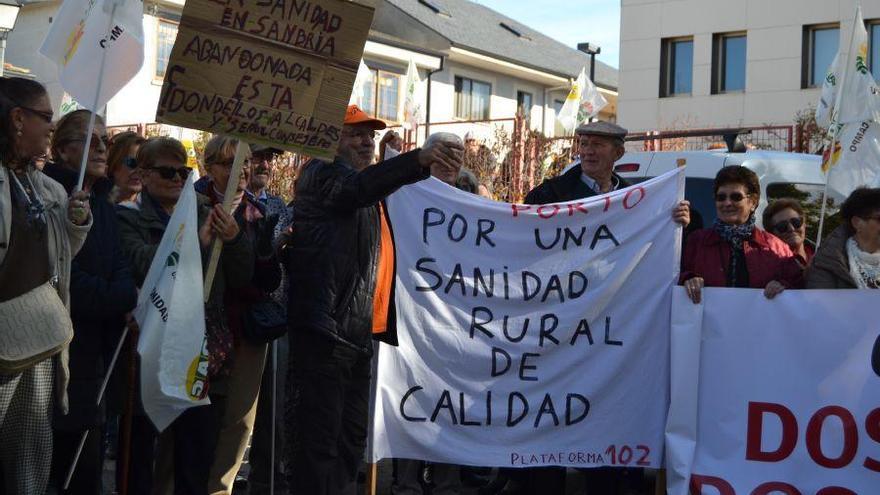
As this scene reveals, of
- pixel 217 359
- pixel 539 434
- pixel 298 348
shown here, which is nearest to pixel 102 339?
pixel 217 359

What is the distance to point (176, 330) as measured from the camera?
4.97m

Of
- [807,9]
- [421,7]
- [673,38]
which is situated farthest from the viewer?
[421,7]

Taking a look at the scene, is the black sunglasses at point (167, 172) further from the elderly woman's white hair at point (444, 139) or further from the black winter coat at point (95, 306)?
the elderly woman's white hair at point (444, 139)

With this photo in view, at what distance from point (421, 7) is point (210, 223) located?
3387cm

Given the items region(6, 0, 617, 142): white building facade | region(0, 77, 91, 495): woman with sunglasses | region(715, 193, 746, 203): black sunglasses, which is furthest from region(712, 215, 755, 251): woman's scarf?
region(6, 0, 617, 142): white building facade

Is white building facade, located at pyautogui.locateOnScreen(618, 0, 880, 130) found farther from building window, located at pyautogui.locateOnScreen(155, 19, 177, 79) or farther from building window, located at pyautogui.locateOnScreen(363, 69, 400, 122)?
building window, located at pyautogui.locateOnScreen(155, 19, 177, 79)

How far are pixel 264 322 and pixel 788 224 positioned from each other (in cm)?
372

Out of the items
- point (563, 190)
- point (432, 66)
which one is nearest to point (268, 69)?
point (563, 190)

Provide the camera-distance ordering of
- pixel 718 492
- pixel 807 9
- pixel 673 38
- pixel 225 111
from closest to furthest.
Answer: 1. pixel 225 111
2. pixel 718 492
3. pixel 807 9
4. pixel 673 38

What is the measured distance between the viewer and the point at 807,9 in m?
28.1

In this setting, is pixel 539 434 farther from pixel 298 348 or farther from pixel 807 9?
pixel 807 9

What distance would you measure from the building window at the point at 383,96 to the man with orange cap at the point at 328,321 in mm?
25402

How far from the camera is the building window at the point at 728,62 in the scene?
29.3 metres

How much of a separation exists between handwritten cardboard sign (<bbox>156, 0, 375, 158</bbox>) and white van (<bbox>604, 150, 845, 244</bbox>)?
4.82 m
